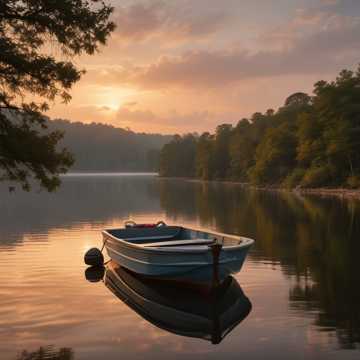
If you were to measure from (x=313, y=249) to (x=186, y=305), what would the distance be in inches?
565

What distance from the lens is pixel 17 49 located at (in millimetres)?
15695

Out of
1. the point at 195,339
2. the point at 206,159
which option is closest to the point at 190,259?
the point at 195,339

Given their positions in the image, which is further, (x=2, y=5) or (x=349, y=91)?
(x=349, y=91)

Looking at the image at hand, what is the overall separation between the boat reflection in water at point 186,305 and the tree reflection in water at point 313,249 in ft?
7.43

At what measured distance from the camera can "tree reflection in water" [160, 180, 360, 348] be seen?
16.8 meters

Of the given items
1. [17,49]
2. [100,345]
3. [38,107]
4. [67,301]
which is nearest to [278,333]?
[100,345]

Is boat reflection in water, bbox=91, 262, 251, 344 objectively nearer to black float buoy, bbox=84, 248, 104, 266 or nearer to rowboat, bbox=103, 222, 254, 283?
rowboat, bbox=103, 222, 254, 283

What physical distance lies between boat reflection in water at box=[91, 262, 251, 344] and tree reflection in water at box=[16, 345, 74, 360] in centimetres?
334

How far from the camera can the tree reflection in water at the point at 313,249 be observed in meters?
16.8

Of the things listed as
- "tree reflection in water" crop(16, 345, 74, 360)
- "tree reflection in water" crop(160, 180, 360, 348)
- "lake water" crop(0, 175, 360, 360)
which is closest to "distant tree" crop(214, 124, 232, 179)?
"tree reflection in water" crop(160, 180, 360, 348)

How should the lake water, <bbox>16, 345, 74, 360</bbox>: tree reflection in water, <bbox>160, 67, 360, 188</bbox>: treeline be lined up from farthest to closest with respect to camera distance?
<bbox>160, 67, 360, 188</bbox>: treeline → the lake water → <bbox>16, 345, 74, 360</bbox>: tree reflection in water

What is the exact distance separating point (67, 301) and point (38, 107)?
709 centimetres

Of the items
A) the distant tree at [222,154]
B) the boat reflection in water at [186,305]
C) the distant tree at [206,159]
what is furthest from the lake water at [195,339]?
the distant tree at [206,159]

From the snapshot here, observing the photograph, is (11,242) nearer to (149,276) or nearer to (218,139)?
(149,276)
